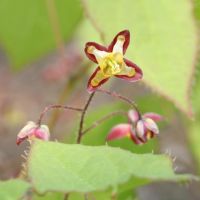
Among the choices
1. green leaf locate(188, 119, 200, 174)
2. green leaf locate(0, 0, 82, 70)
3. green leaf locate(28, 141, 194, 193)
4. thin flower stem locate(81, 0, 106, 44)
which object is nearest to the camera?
green leaf locate(28, 141, 194, 193)

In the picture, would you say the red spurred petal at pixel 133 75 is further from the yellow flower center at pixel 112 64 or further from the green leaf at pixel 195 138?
the green leaf at pixel 195 138

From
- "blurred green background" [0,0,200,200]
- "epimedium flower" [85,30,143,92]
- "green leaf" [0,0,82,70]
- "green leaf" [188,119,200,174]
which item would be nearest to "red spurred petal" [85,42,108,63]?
"epimedium flower" [85,30,143,92]

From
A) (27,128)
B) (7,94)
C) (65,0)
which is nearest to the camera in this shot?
(27,128)

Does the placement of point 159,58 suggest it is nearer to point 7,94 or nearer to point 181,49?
point 181,49

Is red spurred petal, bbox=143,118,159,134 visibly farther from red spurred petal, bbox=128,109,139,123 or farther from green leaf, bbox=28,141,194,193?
green leaf, bbox=28,141,194,193

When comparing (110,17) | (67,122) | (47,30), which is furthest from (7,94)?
(110,17)

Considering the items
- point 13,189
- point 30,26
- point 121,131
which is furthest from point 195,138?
point 13,189
